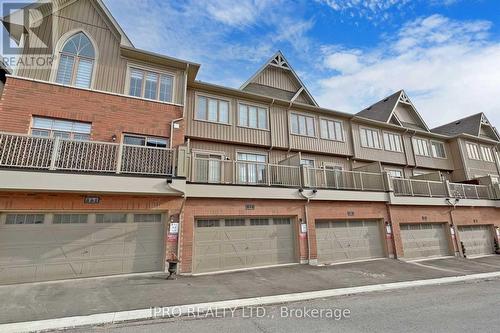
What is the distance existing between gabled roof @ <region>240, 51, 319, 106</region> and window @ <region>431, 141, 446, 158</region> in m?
12.2

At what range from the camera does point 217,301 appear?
664 cm

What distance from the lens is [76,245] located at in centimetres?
828

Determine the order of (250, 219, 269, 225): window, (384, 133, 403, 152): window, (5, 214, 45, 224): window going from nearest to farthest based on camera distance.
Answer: (5, 214, 45, 224): window
(250, 219, 269, 225): window
(384, 133, 403, 152): window

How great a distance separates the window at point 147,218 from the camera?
30.0 feet

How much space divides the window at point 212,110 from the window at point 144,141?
2.80 meters

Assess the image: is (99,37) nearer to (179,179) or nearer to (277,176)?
(179,179)

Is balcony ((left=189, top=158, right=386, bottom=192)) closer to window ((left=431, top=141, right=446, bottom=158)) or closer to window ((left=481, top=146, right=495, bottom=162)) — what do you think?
window ((left=431, top=141, right=446, bottom=158))

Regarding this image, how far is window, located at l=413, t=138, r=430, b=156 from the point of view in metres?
20.2

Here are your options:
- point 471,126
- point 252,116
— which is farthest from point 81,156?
point 471,126

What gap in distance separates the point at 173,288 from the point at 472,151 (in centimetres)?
2689

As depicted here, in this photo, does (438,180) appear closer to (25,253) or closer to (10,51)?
(25,253)

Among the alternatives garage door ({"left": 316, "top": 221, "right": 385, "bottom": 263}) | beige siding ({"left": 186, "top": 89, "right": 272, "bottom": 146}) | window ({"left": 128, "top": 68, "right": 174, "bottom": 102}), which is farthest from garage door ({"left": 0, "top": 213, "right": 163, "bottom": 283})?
garage door ({"left": 316, "top": 221, "right": 385, "bottom": 263})

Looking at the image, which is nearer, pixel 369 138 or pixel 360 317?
pixel 360 317

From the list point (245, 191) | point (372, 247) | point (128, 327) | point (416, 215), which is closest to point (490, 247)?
point (416, 215)
